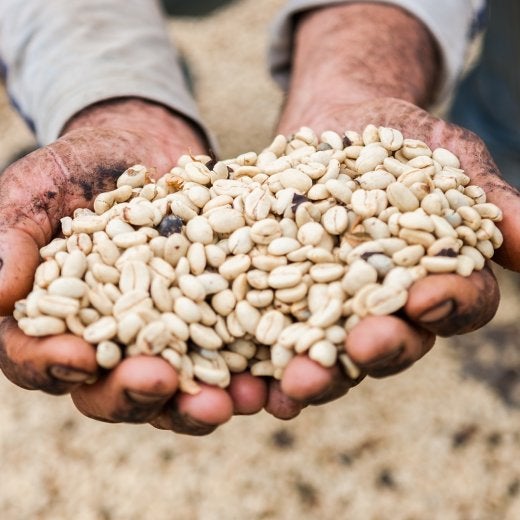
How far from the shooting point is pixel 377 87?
1679 mm

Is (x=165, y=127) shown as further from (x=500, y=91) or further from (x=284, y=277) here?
(x=500, y=91)

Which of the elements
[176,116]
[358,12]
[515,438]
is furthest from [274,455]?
[358,12]

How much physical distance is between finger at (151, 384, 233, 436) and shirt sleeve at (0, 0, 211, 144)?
33.1 inches

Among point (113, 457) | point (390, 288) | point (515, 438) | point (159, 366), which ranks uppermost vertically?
point (390, 288)

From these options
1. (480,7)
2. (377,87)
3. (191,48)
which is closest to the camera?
(377,87)

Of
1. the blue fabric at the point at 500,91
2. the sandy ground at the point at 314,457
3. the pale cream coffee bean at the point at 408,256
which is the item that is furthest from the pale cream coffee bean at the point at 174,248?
the blue fabric at the point at 500,91

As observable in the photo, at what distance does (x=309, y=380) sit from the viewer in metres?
1.01

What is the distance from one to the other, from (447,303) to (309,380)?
218mm

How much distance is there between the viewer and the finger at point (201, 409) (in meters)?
1.03

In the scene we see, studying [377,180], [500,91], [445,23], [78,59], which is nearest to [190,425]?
[377,180]

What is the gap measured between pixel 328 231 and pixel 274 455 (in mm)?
900

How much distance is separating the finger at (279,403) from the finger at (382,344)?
0.13 meters

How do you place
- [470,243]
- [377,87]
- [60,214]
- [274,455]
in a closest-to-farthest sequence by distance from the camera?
1. [470,243]
2. [60,214]
3. [377,87]
4. [274,455]

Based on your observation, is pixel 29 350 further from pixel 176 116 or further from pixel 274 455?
pixel 274 455
